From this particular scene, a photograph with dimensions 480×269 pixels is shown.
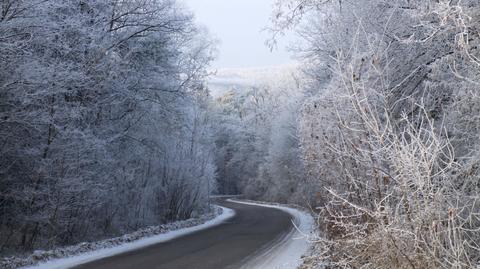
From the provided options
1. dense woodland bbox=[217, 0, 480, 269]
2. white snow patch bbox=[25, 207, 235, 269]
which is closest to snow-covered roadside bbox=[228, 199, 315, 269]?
dense woodland bbox=[217, 0, 480, 269]

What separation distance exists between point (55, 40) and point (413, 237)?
1228 cm

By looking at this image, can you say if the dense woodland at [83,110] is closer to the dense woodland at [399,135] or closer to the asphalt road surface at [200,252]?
the asphalt road surface at [200,252]

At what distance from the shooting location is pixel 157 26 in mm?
19219

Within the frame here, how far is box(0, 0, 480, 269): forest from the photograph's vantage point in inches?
217

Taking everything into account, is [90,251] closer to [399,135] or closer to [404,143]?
[399,135]

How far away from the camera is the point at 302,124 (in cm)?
1162

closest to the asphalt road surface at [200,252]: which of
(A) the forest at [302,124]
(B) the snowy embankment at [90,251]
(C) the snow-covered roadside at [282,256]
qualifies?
(C) the snow-covered roadside at [282,256]

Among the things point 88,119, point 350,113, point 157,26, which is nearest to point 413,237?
point 350,113

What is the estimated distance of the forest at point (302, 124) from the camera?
5.50m

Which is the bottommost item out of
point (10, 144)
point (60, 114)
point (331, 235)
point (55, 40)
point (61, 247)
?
point (61, 247)

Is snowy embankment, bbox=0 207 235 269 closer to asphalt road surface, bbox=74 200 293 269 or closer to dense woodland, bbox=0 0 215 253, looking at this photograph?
asphalt road surface, bbox=74 200 293 269

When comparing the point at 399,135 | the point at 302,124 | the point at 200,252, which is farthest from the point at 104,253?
the point at 399,135

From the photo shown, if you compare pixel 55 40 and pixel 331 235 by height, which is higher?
pixel 55 40

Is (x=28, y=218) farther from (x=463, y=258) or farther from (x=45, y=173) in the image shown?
(x=463, y=258)
